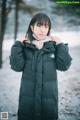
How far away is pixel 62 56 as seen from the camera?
60.6 inches

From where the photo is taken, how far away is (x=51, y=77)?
158 centimetres

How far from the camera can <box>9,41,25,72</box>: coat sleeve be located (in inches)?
60.7

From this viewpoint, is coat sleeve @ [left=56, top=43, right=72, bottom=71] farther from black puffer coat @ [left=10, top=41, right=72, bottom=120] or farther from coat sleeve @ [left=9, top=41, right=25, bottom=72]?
coat sleeve @ [left=9, top=41, right=25, bottom=72]

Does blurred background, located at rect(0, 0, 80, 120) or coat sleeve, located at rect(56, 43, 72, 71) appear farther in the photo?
blurred background, located at rect(0, 0, 80, 120)

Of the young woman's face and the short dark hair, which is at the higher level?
the short dark hair

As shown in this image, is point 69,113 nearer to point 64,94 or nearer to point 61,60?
point 64,94

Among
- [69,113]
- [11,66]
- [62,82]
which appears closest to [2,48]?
[11,66]

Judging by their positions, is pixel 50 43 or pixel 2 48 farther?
pixel 2 48

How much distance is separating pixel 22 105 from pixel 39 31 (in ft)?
1.27

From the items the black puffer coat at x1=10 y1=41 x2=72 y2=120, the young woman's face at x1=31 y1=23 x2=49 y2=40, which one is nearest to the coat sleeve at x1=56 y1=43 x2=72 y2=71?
the black puffer coat at x1=10 y1=41 x2=72 y2=120

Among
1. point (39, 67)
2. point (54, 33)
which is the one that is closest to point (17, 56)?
point (39, 67)

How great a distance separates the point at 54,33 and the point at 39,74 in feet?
0.84

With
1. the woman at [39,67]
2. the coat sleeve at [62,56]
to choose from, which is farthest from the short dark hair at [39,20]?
the coat sleeve at [62,56]

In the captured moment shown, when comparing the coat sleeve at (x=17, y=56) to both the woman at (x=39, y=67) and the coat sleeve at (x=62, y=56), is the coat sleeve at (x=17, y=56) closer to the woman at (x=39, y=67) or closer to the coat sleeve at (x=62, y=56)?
the woman at (x=39, y=67)
